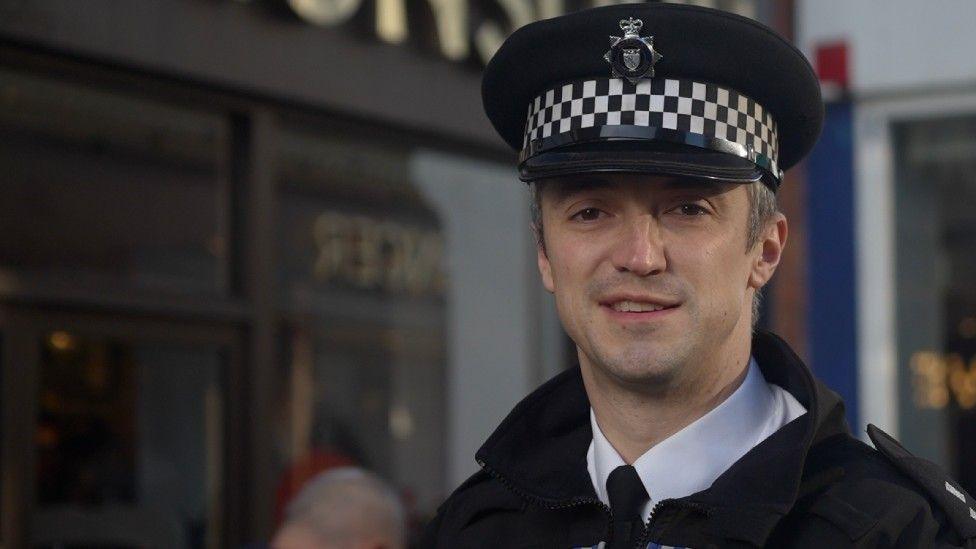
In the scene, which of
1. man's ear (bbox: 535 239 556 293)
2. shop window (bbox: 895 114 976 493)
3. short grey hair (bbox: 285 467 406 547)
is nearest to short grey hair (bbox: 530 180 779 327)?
man's ear (bbox: 535 239 556 293)

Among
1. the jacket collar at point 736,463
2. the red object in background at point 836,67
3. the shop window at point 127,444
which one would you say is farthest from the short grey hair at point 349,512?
the red object in background at point 836,67

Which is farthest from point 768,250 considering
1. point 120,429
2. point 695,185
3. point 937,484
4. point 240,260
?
point 240,260

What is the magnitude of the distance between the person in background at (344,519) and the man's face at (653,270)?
2.07m

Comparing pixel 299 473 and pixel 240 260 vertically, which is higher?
pixel 240 260

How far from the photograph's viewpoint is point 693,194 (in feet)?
6.66

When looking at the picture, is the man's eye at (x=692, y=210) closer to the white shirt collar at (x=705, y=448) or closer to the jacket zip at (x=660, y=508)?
the white shirt collar at (x=705, y=448)

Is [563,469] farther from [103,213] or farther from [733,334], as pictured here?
[103,213]

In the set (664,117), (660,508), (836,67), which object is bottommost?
(660,508)

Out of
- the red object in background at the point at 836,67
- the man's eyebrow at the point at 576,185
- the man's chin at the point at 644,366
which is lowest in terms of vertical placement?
the man's chin at the point at 644,366

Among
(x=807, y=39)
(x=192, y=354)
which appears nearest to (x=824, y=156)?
(x=807, y=39)

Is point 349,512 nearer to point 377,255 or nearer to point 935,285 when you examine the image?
point 377,255

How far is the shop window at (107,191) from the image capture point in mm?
4543

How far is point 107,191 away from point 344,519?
143cm

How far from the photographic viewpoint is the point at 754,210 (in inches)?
82.7
